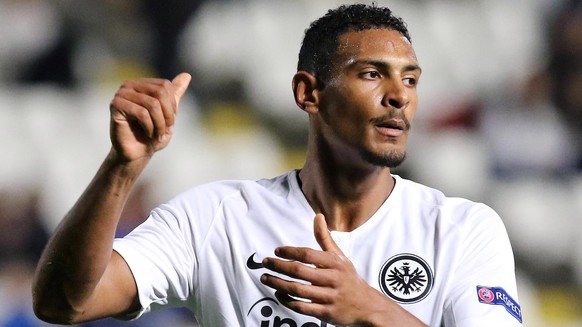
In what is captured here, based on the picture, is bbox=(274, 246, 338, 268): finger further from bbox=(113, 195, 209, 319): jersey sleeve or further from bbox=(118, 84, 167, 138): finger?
bbox=(113, 195, 209, 319): jersey sleeve

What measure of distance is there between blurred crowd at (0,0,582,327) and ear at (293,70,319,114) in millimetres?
3209

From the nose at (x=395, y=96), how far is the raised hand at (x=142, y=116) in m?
0.81

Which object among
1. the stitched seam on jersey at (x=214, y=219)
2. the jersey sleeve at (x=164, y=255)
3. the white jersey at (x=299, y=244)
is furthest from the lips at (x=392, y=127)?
the jersey sleeve at (x=164, y=255)

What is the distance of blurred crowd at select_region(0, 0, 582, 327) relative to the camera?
6668 millimetres

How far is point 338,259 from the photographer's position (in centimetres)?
256

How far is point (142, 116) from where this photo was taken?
2410 millimetres

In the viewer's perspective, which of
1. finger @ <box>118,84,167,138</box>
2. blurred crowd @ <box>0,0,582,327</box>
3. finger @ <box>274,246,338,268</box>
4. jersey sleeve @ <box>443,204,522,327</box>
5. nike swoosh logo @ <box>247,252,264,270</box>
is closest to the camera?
finger @ <box>118,84,167,138</box>

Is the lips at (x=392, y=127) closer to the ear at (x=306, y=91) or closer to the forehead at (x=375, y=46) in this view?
the forehead at (x=375, y=46)

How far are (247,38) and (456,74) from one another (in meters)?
1.52

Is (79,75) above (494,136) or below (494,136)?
below

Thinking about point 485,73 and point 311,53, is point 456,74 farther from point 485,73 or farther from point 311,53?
point 311,53

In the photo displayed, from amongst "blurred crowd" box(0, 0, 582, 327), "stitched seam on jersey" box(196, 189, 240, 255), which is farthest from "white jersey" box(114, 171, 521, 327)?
"blurred crowd" box(0, 0, 582, 327)

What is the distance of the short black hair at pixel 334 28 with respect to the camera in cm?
331

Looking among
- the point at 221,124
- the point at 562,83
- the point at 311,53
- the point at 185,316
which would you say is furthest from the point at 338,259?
the point at 562,83
